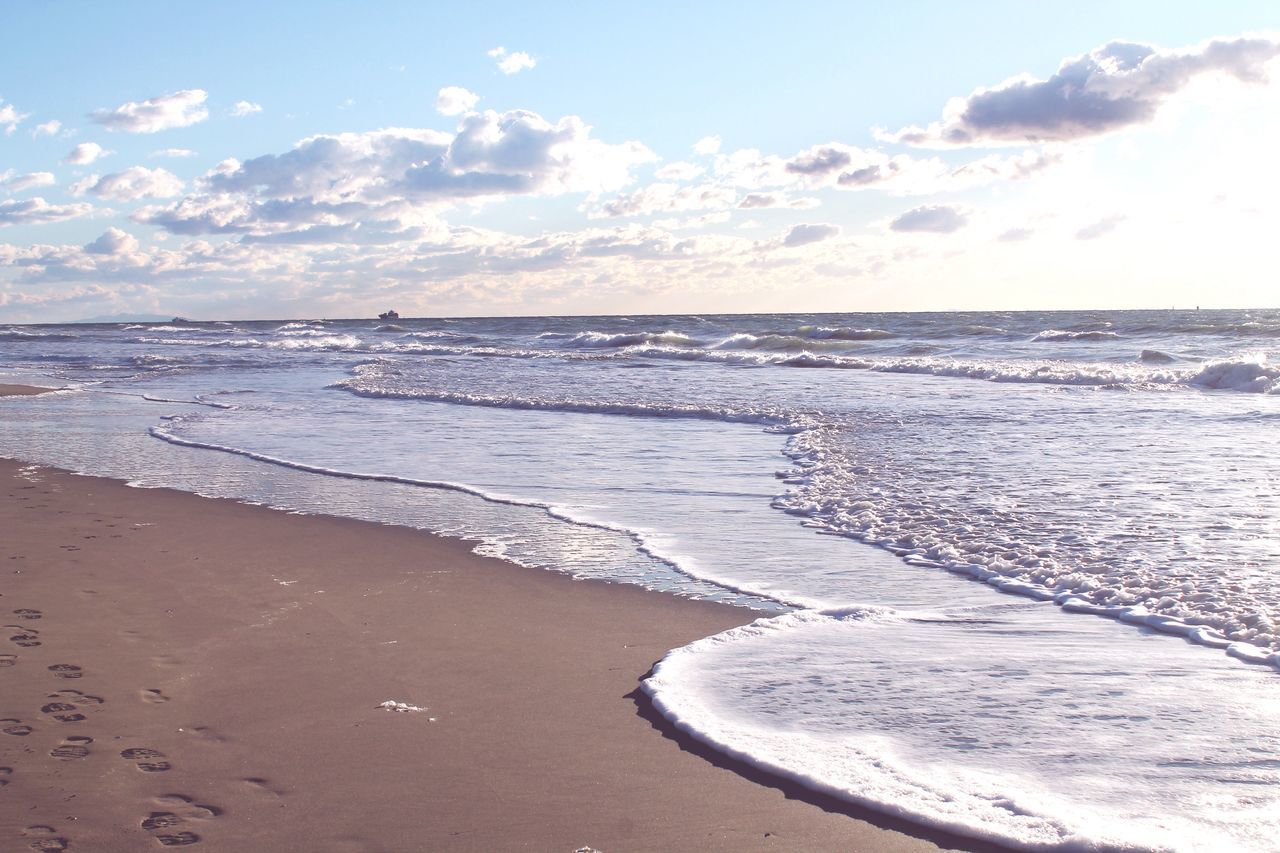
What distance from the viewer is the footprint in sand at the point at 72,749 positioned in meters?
3.32

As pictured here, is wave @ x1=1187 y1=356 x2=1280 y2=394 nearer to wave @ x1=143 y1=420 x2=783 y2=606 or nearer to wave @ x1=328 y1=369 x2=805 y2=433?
wave @ x1=328 y1=369 x2=805 y2=433

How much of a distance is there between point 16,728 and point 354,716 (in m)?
1.11

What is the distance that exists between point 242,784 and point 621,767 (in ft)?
3.87

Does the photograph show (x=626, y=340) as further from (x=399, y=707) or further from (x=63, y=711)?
(x=63, y=711)

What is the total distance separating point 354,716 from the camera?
12.4ft

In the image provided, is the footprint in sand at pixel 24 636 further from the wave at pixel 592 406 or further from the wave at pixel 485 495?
the wave at pixel 592 406

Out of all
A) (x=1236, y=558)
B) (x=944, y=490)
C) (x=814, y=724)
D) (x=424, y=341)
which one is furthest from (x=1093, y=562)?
(x=424, y=341)

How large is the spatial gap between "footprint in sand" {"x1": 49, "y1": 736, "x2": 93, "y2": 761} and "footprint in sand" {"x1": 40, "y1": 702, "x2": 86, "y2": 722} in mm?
201

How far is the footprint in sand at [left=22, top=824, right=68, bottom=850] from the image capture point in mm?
2752

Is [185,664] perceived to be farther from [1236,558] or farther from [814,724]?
[1236,558]

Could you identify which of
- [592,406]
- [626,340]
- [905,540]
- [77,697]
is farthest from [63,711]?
[626,340]

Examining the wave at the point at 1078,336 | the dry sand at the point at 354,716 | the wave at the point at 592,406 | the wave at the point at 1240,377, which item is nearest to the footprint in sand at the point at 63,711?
the dry sand at the point at 354,716

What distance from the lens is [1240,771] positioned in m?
3.26

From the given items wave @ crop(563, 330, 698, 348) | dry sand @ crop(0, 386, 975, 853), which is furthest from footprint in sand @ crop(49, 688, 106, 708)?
wave @ crop(563, 330, 698, 348)
